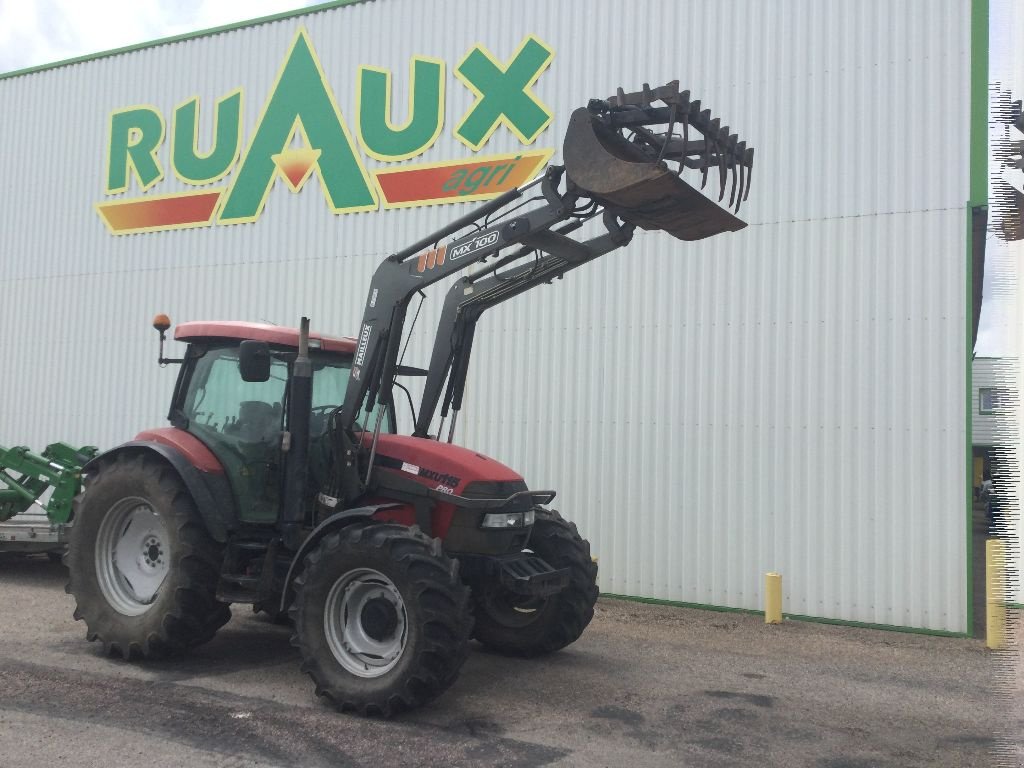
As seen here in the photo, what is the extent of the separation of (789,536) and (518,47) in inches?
266

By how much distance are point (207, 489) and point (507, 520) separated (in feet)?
7.16

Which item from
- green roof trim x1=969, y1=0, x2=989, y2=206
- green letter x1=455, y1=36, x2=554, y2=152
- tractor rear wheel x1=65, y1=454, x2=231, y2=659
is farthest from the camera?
green letter x1=455, y1=36, x2=554, y2=152

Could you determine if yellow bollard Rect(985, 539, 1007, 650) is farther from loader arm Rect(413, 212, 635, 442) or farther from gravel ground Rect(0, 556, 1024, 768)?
loader arm Rect(413, 212, 635, 442)

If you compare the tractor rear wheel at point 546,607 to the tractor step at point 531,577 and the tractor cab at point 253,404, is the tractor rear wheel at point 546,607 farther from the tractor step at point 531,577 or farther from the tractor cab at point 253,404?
the tractor cab at point 253,404

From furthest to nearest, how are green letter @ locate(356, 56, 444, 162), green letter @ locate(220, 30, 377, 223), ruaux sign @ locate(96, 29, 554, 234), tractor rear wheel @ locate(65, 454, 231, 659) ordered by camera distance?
1. green letter @ locate(220, 30, 377, 223)
2. green letter @ locate(356, 56, 444, 162)
3. ruaux sign @ locate(96, 29, 554, 234)
4. tractor rear wheel @ locate(65, 454, 231, 659)

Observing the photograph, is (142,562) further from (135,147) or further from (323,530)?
(135,147)

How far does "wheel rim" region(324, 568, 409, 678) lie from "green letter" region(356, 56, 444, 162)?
298 inches

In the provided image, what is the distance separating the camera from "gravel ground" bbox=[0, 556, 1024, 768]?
5254mm

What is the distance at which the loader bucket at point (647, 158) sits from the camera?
577cm

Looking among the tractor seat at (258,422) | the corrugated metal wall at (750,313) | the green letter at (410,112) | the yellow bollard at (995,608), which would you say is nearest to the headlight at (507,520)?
the tractor seat at (258,422)

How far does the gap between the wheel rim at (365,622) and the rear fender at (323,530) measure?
378mm

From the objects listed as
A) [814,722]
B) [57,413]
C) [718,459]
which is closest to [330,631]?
[814,722]

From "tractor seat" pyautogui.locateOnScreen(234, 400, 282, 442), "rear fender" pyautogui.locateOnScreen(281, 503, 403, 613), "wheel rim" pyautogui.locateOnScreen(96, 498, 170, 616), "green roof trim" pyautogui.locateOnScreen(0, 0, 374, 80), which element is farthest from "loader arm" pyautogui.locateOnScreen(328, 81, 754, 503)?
"green roof trim" pyautogui.locateOnScreen(0, 0, 374, 80)

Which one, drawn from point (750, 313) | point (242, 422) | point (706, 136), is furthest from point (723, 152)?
point (750, 313)
